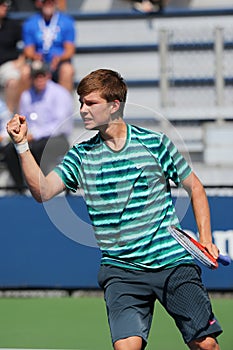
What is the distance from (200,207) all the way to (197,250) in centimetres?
36

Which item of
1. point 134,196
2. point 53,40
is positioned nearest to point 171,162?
point 134,196

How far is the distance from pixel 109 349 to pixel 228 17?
6123 mm

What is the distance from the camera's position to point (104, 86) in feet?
15.0

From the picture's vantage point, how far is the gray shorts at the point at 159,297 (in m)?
4.61

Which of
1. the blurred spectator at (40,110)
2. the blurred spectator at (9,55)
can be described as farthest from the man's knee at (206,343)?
the blurred spectator at (9,55)

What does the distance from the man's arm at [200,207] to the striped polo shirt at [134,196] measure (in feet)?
0.18

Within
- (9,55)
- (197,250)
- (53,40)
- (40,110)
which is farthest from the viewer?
(9,55)

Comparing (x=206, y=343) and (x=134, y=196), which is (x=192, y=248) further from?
(x=206, y=343)

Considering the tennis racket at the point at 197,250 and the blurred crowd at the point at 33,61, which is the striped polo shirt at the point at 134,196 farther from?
the blurred crowd at the point at 33,61

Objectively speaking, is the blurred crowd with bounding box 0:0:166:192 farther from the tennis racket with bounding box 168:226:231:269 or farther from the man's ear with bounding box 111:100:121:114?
the tennis racket with bounding box 168:226:231:269

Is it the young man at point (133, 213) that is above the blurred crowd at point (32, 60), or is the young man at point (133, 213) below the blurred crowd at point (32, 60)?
above

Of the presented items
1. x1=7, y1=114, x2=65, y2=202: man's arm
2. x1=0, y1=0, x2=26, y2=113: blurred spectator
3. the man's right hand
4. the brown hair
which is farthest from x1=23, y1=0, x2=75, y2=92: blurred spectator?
the man's right hand

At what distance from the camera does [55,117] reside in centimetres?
970

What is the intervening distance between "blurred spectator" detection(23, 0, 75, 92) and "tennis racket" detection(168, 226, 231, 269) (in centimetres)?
670
